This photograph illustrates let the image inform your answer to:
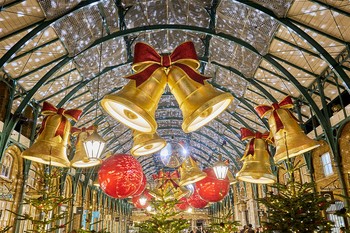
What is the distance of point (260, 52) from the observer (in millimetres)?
10367

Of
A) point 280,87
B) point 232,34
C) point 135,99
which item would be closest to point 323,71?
point 280,87

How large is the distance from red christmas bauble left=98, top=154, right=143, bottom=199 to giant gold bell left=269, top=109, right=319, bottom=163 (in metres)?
2.54

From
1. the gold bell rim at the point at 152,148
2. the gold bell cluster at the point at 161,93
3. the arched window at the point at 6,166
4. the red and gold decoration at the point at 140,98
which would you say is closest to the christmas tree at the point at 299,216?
the gold bell rim at the point at 152,148

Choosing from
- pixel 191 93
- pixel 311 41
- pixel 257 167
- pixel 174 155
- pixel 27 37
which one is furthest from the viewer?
pixel 174 155

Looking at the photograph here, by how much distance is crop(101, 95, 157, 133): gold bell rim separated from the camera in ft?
7.00

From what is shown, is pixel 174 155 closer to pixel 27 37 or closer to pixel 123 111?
pixel 27 37

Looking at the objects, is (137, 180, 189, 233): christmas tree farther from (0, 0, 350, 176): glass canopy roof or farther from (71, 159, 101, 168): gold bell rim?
(0, 0, 350, 176): glass canopy roof

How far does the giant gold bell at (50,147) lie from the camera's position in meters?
3.75

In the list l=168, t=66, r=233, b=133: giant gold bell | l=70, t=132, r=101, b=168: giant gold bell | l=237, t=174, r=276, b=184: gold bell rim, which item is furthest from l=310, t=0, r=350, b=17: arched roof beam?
l=70, t=132, r=101, b=168: giant gold bell

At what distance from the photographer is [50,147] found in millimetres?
3859

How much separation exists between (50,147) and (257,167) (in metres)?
3.40

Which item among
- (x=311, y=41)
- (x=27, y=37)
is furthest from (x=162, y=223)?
(x=311, y=41)

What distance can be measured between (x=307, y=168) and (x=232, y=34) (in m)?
6.77

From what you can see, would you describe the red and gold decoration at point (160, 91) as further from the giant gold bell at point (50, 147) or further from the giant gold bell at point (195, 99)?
the giant gold bell at point (50, 147)
